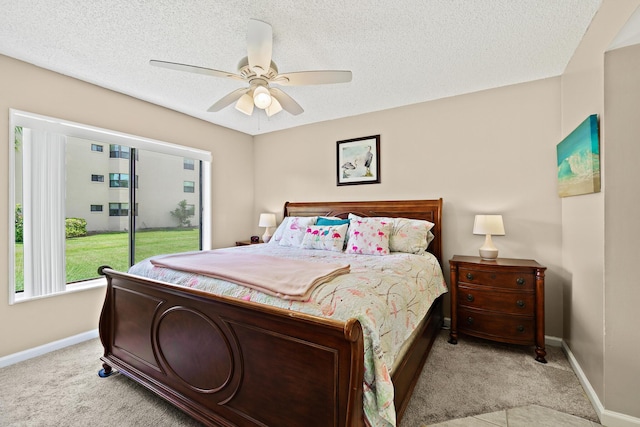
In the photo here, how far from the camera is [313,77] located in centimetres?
203

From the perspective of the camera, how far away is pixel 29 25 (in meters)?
2.01

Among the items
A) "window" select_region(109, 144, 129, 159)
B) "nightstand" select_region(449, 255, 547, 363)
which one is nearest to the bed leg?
"window" select_region(109, 144, 129, 159)

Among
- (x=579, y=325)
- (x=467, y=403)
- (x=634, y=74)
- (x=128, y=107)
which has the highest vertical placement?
(x=128, y=107)

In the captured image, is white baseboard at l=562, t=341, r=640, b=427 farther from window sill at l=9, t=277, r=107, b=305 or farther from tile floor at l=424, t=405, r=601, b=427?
window sill at l=9, t=277, r=107, b=305

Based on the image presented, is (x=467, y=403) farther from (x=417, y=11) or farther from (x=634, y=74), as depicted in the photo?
(x=417, y=11)

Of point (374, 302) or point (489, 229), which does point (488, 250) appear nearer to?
point (489, 229)

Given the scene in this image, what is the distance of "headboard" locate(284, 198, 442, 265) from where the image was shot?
3.18 m

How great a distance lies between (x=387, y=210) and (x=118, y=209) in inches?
127

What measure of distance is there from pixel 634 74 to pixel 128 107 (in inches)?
168

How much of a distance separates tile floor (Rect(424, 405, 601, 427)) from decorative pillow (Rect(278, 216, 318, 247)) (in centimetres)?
214

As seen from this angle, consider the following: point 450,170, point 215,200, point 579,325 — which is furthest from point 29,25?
point 579,325

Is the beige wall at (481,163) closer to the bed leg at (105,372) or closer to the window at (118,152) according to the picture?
the window at (118,152)

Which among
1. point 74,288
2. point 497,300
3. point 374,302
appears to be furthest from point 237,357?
point 74,288

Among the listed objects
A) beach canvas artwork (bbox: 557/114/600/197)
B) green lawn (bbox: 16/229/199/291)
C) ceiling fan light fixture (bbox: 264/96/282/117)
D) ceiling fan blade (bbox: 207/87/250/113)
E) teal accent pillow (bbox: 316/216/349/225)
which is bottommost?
green lawn (bbox: 16/229/199/291)
